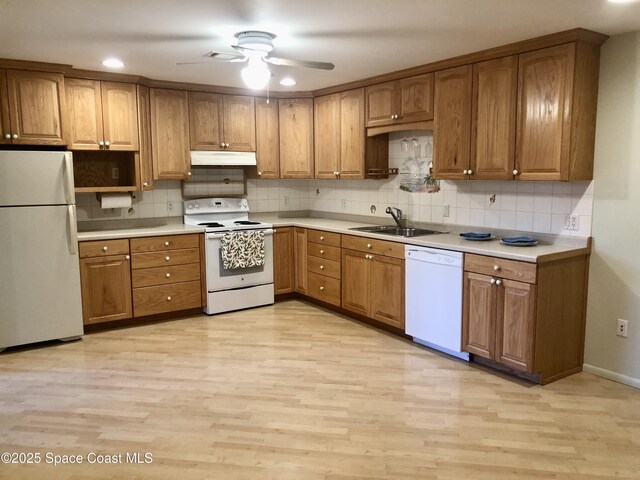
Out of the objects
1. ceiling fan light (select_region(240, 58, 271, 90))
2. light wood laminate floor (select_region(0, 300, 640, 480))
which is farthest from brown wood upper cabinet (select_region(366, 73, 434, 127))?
light wood laminate floor (select_region(0, 300, 640, 480))

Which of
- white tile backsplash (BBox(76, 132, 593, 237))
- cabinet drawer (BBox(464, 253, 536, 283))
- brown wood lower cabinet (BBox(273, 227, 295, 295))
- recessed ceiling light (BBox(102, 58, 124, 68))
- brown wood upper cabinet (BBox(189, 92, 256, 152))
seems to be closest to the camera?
cabinet drawer (BBox(464, 253, 536, 283))

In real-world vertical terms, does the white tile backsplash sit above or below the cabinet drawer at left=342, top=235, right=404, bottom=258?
above

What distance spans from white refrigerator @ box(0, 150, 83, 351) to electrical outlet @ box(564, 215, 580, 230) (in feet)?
12.7

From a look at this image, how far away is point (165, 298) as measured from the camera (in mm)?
4938

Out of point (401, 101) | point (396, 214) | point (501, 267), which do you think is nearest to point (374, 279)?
point (396, 214)

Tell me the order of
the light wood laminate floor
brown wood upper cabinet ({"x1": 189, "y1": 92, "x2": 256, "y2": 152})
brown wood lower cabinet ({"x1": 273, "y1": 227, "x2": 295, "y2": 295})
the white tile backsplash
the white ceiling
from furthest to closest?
brown wood lower cabinet ({"x1": 273, "y1": 227, "x2": 295, "y2": 295}) < brown wood upper cabinet ({"x1": 189, "y1": 92, "x2": 256, "y2": 152}) < the white tile backsplash < the white ceiling < the light wood laminate floor

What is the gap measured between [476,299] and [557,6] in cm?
193

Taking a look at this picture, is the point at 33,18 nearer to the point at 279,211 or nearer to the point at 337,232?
the point at 337,232

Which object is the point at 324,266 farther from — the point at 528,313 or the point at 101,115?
the point at 101,115

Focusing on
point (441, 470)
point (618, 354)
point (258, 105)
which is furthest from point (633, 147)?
point (258, 105)

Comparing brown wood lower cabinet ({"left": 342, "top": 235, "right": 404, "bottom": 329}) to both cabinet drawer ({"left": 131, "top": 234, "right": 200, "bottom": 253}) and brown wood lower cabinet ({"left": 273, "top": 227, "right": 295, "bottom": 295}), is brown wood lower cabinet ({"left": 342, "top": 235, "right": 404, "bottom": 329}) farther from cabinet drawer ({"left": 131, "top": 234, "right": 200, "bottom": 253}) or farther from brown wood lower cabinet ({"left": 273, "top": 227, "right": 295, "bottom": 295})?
cabinet drawer ({"left": 131, "top": 234, "right": 200, "bottom": 253})

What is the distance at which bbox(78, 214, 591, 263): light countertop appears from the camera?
3436mm

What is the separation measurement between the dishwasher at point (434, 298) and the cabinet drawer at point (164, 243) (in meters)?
2.14

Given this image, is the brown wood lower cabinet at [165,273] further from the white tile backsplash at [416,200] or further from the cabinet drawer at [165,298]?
the white tile backsplash at [416,200]
